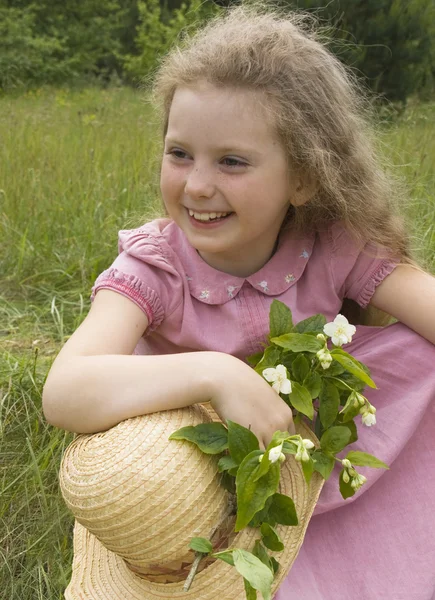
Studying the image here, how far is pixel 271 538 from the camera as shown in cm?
133

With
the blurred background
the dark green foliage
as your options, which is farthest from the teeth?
the dark green foliage

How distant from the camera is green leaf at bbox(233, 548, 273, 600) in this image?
1180 mm

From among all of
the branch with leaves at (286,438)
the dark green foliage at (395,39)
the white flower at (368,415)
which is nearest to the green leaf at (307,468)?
the branch with leaves at (286,438)

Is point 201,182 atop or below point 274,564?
atop

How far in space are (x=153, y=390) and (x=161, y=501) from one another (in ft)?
0.72

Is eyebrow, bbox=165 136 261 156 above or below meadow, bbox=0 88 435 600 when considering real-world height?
above

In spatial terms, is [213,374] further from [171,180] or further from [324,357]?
[171,180]

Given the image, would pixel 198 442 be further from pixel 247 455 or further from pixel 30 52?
pixel 30 52

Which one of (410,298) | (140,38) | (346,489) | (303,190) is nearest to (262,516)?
(346,489)

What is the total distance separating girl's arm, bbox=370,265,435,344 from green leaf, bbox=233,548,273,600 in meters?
0.75

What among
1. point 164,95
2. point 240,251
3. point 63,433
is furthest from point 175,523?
point 164,95

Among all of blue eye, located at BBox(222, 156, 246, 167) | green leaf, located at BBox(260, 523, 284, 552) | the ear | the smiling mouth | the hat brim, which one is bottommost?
the hat brim

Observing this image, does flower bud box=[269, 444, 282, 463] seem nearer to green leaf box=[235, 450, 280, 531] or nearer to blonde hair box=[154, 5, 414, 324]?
green leaf box=[235, 450, 280, 531]

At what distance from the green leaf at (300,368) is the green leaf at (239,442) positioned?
23cm
